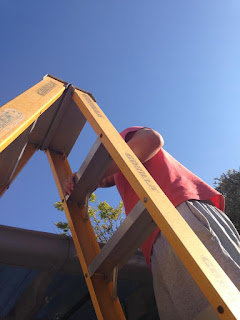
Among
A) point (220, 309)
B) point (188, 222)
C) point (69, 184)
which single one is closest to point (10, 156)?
point (69, 184)

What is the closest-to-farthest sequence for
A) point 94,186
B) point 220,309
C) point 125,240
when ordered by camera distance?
point 220,309, point 125,240, point 94,186

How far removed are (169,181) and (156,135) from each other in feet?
1.05

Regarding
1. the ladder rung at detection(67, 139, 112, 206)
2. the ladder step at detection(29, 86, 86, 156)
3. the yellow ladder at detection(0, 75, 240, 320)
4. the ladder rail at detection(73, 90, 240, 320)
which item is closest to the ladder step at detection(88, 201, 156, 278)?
the yellow ladder at detection(0, 75, 240, 320)

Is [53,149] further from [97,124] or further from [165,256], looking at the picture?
[165,256]

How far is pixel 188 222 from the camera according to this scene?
1739 mm

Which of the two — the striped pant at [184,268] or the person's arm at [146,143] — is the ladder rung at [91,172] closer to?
the person's arm at [146,143]

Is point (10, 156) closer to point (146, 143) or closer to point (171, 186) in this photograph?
point (146, 143)

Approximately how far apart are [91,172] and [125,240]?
537mm

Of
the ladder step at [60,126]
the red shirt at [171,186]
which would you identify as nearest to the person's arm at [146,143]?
the red shirt at [171,186]

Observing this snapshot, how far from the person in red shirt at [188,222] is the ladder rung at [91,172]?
0.08 m

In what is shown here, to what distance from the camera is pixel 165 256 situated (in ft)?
5.99

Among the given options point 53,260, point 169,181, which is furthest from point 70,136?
point 53,260

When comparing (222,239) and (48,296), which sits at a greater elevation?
(48,296)

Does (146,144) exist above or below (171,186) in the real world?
above
